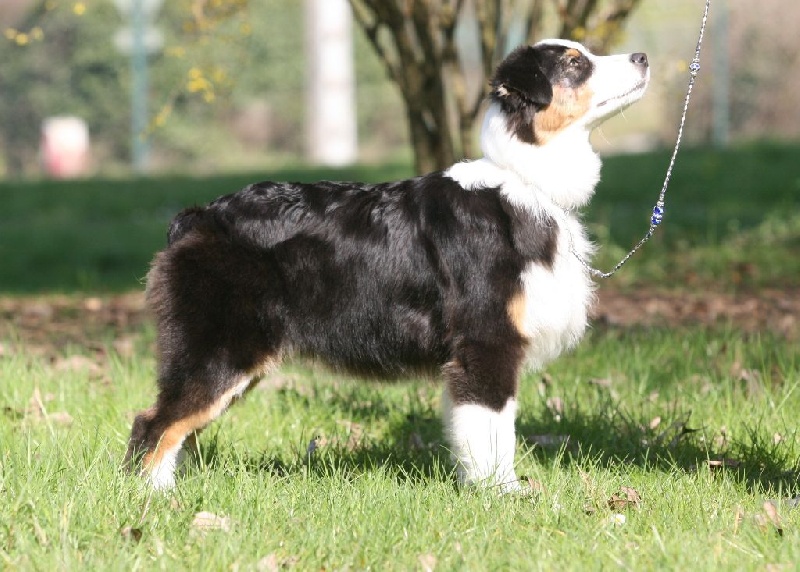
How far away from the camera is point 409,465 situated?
452 cm

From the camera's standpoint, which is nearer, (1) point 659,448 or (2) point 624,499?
(2) point 624,499

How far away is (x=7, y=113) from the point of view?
742 inches

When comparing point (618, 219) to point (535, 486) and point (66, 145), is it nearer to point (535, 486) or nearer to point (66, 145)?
point (535, 486)

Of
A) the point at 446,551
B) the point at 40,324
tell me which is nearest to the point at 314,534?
the point at 446,551

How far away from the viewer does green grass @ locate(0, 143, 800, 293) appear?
30.8ft

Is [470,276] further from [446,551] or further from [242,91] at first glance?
[242,91]

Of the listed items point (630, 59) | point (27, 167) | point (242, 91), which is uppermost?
point (630, 59)

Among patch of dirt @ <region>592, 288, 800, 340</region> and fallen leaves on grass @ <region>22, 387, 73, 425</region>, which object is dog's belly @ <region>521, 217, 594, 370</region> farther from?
patch of dirt @ <region>592, 288, 800, 340</region>

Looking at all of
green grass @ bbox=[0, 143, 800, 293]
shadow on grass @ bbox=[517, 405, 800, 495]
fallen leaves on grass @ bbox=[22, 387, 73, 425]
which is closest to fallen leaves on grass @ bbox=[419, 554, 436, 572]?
shadow on grass @ bbox=[517, 405, 800, 495]

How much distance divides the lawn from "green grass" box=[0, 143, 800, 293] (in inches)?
34.1

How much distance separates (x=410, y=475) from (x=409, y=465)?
0.25 meters

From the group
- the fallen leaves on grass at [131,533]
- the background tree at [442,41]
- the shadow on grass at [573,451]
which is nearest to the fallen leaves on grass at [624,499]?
the shadow on grass at [573,451]

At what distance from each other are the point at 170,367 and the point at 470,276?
1216mm

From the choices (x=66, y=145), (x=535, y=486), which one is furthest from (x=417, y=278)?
(x=66, y=145)
